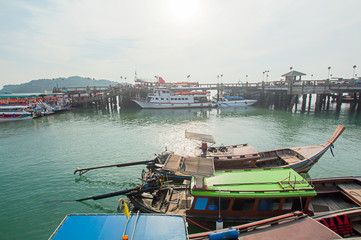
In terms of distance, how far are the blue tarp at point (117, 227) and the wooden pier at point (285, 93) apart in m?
60.8

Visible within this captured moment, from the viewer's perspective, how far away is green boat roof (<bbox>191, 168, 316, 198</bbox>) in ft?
28.9

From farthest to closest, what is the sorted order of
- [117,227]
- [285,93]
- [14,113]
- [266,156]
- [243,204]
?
A: [285,93] < [14,113] < [266,156] < [243,204] < [117,227]

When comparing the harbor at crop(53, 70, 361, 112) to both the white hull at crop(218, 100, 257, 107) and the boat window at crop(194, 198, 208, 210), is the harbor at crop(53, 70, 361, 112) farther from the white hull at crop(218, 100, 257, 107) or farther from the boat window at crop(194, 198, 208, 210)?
the boat window at crop(194, 198, 208, 210)

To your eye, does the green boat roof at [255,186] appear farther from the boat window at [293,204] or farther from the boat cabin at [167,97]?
the boat cabin at [167,97]

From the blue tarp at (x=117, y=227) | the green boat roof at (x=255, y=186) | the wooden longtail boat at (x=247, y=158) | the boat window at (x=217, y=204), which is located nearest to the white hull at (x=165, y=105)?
the wooden longtail boat at (x=247, y=158)

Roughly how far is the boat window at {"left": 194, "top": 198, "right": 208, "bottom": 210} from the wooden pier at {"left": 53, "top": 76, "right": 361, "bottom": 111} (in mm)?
57328

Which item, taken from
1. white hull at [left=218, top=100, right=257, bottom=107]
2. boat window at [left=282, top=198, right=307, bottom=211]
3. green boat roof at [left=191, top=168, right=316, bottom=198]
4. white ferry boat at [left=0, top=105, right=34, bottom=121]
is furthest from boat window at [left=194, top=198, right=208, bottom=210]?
white hull at [left=218, top=100, right=257, bottom=107]

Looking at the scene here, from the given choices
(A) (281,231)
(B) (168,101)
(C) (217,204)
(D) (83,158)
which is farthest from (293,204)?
(B) (168,101)

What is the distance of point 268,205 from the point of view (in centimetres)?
912

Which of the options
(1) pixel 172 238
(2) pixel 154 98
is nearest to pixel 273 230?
(1) pixel 172 238

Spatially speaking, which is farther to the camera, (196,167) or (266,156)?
(266,156)

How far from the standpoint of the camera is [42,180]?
16.1 metres

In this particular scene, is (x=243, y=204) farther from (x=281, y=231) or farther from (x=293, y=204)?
(x=293, y=204)

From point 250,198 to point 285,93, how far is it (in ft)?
209
